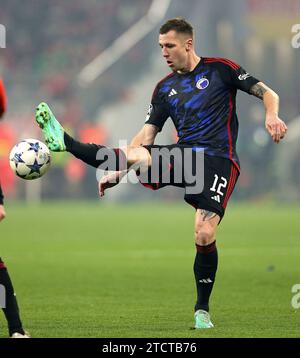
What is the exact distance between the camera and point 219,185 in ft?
25.2

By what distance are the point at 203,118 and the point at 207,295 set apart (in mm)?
1370

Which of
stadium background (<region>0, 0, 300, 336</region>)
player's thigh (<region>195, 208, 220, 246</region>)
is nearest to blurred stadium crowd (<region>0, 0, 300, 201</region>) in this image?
stadium background (<region>0, 0, 300, 336</region>)

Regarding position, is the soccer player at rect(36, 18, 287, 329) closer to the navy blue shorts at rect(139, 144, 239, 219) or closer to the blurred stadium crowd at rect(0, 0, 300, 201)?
the navy blue shorts at rect(139, 144, 239, 219)

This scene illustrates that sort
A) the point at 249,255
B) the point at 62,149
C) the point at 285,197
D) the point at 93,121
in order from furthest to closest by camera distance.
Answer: the point at 93,121 < the point at 285,197 < the point at 249,255 < the point at 62,149

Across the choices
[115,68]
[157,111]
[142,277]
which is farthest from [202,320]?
[115,68]

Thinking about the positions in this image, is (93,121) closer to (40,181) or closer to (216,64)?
(40,181)

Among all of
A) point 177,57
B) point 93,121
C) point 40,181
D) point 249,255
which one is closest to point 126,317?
point 177,57

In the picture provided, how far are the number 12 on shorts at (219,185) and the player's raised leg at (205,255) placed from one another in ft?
0.60

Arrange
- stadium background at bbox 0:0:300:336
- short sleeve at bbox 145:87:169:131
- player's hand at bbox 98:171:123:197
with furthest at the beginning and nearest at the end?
stadium background at bbox 0:0:300:336, short sleeve at bbox 145:87:169:131, player's hand at bbox 98:171:123:197

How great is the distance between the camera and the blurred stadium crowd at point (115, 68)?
35406mm

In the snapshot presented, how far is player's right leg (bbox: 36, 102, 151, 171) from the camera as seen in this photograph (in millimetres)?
7055

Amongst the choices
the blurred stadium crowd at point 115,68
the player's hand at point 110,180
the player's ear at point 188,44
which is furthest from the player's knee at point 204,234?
the blurred stadium crowd at point 115,68

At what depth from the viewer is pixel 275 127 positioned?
7.25 metres

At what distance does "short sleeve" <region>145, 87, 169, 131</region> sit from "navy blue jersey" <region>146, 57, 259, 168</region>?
0.41 ft
